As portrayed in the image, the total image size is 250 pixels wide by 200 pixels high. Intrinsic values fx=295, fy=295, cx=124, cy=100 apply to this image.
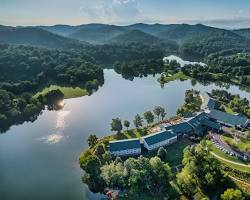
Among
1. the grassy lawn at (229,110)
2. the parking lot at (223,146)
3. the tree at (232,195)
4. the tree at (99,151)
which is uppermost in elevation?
the tree at (232,195)

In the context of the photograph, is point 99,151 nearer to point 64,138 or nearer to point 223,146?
point 64,138

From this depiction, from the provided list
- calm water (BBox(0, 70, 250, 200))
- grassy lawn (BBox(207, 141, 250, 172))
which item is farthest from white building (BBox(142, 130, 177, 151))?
calm water (BBox(0, 70, 250, 200))

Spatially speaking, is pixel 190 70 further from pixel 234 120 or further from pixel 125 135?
pixel 125 135

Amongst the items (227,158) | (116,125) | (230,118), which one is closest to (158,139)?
(116,125)

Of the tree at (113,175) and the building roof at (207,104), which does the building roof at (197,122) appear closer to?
the building roof at (207,104)

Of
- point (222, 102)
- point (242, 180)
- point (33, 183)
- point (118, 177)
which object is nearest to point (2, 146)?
point (33, 183)

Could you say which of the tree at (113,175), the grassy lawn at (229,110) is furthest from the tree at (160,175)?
the grassy lawn at (229,110)
